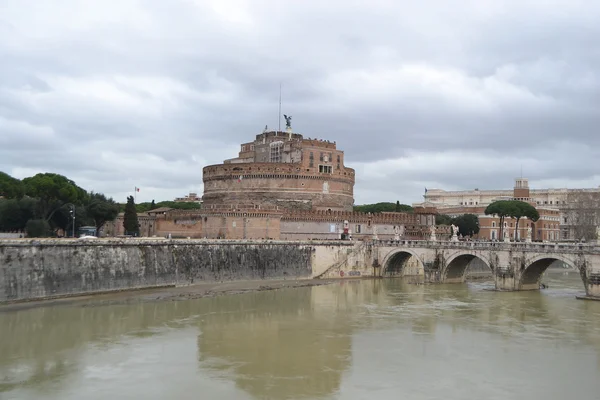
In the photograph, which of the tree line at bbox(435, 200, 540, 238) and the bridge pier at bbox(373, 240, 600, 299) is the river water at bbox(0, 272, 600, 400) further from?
the tree line at bbox(435, 200, 540, 238)

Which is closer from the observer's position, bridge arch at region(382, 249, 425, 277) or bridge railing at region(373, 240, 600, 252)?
bridge railing at region(373, 240, 600, 252)

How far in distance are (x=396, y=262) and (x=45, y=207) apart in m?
30.0

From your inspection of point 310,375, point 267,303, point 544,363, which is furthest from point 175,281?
point 544,363

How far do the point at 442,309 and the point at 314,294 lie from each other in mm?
10173

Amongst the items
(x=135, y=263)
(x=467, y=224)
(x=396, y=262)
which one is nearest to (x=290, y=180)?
(x=396, y=262)

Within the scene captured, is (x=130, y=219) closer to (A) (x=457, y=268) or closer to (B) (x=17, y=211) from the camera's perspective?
(B) (x=17, y=211)

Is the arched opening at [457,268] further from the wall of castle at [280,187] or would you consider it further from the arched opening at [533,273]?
the wall of castle at [280,187]

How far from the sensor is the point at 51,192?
167ft

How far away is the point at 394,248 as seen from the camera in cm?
5472

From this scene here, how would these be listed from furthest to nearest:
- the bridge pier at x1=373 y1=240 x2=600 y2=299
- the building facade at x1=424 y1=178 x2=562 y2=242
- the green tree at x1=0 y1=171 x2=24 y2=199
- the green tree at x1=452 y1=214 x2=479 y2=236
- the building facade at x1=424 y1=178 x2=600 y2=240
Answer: the building facade at x1=424 y1=178 x2=562 y2=242
the green tree at x1=452 y1=214 x2=479 y2=236
the building facade at x1=424 y1=178 x2=600 y2=240
the green tree at x1=0 y1=171 x2=24 y2=199
the bridge pier at x1=373 y1=240 x2=600 y2=299

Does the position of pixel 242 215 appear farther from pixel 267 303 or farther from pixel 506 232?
pixel 506 232

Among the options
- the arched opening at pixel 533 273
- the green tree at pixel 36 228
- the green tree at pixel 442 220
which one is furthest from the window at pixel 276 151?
the arched opening at pixel 533 273

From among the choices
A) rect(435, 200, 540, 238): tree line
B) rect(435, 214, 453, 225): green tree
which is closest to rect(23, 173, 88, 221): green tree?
rect(435, 200, 540, 238): tree line

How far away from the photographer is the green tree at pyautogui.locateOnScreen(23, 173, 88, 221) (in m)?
50.5
